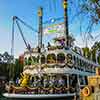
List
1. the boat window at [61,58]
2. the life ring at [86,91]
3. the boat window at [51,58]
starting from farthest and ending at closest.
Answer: the boat window at [51,58] → the boat window at [61,58] → the life ring at [86,91]

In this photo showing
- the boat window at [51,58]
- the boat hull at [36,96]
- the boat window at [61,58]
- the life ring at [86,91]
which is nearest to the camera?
the life ring at [86,91]

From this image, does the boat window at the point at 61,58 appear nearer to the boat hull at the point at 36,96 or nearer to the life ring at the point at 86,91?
the boat hull at the point at 36,96

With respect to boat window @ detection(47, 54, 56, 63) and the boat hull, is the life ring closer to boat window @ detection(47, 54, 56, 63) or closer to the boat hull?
the boat hull

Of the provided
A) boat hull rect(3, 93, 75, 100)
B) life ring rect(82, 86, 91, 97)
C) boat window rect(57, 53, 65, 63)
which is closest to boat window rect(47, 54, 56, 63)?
boat window rect(57, 53, 65, 63)

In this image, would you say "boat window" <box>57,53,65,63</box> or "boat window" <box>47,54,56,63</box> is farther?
"boat window" <box>47,54,56,63</box>

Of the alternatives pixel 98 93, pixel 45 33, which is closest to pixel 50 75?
pixel 45 33

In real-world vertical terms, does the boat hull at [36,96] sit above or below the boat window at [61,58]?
below

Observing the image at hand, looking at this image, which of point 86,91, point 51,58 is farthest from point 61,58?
point 86,91

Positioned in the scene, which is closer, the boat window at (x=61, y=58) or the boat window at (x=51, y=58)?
the boat window at (x=61, y=58)

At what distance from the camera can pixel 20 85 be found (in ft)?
80.3

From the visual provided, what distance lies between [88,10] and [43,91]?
19.1 meters

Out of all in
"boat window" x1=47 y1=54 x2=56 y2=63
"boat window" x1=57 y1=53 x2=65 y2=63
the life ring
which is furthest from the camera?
"boat window" x1=47 y1=54 x2=56 y2=63

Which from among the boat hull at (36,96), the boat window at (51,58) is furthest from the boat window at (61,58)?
the boat hull at (36,96)

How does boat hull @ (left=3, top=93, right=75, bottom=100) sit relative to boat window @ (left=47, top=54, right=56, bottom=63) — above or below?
below
